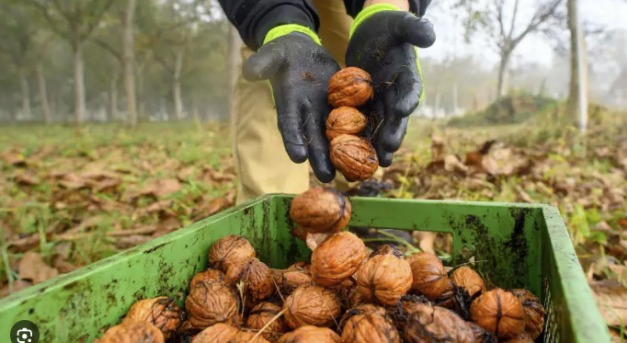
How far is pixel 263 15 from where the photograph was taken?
2.51 meters

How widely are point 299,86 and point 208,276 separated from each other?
91cm

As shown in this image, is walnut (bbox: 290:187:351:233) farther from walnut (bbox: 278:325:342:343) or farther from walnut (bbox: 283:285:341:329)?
walnut (bbox: 278:325:342:343)

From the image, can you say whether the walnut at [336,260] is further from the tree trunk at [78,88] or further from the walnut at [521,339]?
the tree trunk at [78,88]

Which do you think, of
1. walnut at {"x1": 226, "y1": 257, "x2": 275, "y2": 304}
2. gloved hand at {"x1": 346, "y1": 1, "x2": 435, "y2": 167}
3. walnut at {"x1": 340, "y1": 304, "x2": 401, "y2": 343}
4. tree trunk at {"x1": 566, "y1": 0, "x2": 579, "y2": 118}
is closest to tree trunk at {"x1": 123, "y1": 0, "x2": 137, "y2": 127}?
tree trunk at {"x1": 566, "y1": 0, "x2": 579, "y2": 118}

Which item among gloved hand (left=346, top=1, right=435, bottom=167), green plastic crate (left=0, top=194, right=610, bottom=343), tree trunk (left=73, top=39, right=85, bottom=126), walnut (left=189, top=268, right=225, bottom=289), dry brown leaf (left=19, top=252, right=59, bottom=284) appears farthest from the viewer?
tree trunk (left=73, top=39, right=85, bottom=126)

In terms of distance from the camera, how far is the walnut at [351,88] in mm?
1857

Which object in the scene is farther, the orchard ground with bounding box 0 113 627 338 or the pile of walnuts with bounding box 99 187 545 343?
the orchard ground with bounding box 0 113 627 338

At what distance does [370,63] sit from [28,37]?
116 feet

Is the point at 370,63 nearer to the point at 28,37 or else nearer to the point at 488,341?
the point at 488,341

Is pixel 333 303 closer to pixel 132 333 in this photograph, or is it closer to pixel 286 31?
pixel 132 333

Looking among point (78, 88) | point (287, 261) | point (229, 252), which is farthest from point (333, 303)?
point (78, 88)

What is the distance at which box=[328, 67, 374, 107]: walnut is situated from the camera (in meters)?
1.86

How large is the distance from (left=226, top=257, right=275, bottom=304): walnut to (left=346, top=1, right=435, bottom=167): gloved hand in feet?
2.16

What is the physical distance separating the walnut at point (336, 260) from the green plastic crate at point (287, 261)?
45 cm
